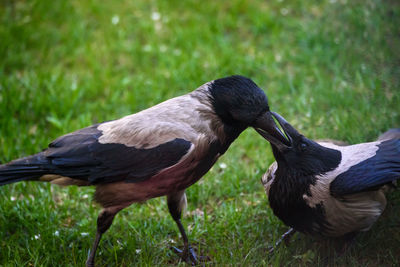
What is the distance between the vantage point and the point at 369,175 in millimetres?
3326

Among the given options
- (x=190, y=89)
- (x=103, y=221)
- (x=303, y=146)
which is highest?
(x=303, y=146)

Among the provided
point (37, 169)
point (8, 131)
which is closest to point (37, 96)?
point (8, 131)

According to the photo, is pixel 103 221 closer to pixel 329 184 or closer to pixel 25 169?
pixel 25 169

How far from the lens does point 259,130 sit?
11.5 ft

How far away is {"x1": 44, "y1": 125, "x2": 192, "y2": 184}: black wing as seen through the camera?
333cm

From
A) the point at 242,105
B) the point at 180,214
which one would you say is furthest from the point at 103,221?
the point at 242,105

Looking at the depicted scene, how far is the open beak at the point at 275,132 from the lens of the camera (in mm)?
3363

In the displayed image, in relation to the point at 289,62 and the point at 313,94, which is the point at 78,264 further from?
the point at 289,62

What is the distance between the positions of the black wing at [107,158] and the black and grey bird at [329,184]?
29.1 inches

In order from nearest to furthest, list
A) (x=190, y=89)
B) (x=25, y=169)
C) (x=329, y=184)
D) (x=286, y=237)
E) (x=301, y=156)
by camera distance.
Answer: (x=329, y=184)
(x=301, y=156)
(x=25, y=169)
(x=286, y=237)
(x=190, y=89)

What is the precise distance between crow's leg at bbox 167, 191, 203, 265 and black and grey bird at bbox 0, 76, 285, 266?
0.23 meters

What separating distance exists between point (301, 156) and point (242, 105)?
0.61 m

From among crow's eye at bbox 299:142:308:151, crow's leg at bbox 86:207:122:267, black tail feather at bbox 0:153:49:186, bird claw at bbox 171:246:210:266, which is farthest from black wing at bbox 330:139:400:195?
black tail feather at bbox 0:153:49:186

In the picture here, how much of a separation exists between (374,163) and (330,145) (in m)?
0.51
